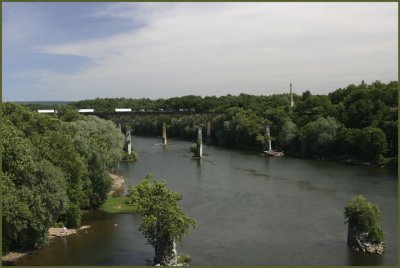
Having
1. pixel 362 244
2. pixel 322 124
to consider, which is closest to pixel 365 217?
pixel 362 244

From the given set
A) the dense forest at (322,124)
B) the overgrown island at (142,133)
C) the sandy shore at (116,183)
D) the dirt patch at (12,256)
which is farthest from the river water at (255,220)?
the dense forest at (322,124)

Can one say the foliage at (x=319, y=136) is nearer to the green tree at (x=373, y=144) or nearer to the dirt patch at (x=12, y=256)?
the green tree at (x=373, y=144)

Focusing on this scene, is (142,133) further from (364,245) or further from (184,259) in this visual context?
(364,245)

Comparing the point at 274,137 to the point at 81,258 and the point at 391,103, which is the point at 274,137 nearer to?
the point at 391,103

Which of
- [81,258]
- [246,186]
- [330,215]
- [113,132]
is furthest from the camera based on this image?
[113,132]

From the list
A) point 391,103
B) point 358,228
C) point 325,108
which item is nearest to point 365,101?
point 391,103

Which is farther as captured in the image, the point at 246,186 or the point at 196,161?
the point at 196,161

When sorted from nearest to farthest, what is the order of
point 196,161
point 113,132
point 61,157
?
point 61,157, point 113,132, point 196,161
